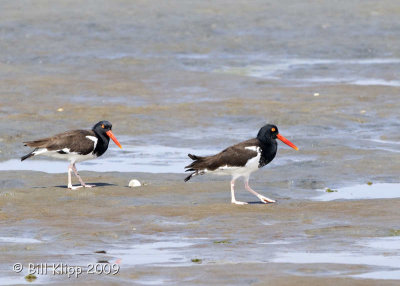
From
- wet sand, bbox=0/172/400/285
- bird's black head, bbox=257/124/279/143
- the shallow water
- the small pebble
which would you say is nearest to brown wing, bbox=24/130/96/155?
wet sand, bbox=0/172/400/285

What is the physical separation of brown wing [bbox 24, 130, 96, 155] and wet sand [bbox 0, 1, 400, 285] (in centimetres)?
68

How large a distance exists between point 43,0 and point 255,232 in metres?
31.3

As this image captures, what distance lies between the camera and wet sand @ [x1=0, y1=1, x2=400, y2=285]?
1066 centimetres

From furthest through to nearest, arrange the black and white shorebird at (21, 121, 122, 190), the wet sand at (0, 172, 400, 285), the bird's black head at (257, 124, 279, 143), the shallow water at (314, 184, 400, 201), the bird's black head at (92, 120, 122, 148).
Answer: the bird's black head at (92, 120, 122, 148) → the black and white shorebird at (21, 121, 122, 190) → the shallow water at (314, 184, 400, 201) → the bird's black head at (257, 124, 279, 143) → the wet sand at (0, 172, 400, 285)

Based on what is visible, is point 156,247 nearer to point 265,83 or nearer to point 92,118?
point 92,118

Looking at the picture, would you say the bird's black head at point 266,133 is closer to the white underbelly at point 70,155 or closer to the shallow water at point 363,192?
the shallow water at point 363,192

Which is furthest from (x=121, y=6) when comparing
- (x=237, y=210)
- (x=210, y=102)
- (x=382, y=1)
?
(x=237, y=210)

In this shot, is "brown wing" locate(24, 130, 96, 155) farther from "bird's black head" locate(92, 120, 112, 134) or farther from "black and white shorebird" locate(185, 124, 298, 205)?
"black and white shorebird" locate(185, 124, 298, 205)

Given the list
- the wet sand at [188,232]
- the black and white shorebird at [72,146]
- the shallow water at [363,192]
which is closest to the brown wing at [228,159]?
the wet sand at [188,232]

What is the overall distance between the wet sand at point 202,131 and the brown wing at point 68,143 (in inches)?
26.7

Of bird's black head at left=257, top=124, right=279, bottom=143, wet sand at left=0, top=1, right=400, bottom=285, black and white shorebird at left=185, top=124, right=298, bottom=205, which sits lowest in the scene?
wet sand at left=0, top=1, right=400, bottom=285

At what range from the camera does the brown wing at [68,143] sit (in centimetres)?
1522

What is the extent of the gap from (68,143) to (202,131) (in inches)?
227

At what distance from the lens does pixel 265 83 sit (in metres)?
26.5
